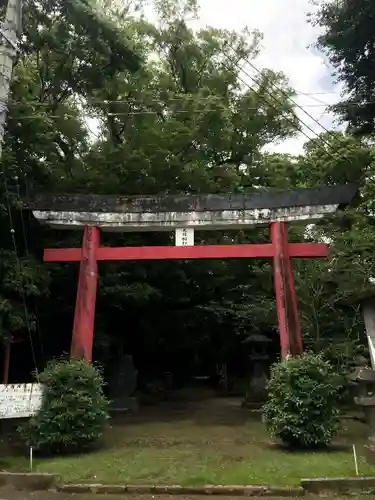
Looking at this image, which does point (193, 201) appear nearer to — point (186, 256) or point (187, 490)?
point (186, 256)

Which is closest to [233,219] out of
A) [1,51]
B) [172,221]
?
[172,221]

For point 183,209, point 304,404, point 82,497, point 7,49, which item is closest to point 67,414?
point 82,497

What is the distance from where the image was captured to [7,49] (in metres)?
9.80

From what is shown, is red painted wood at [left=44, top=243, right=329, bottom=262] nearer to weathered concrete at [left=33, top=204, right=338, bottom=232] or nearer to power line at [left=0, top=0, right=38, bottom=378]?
weathered concrete at [left=33, top=204, right=338, bottom=232]

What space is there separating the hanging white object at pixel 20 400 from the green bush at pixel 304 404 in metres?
4.35

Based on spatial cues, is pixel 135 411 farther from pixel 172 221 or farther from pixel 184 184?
pixel 184 184

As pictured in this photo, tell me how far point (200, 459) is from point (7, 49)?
8389 mm

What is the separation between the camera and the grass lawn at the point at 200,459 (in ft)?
25.2

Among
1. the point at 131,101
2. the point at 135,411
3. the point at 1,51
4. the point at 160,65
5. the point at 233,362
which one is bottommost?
the point at 135,411

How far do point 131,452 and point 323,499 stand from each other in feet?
12.3

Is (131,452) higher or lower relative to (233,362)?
lower

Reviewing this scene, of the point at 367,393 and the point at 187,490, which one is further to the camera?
the point at 367,393

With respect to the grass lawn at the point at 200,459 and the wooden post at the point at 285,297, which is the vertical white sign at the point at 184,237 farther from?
the grass lawn at the point at 200,459

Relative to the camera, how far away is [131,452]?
9312 mm
